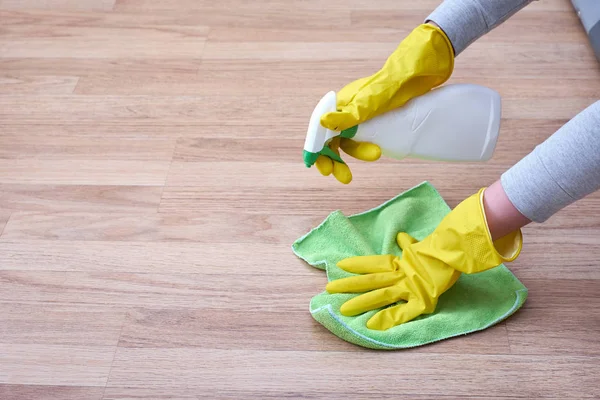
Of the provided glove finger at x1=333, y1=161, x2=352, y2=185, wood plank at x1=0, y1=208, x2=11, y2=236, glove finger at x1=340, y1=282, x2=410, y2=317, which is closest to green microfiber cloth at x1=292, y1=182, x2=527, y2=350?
glove finger at x1=340, y1=282, x2=410, y2=317

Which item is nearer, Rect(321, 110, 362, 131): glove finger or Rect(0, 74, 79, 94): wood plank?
Rect(321, 110, 362, 131): glove finger

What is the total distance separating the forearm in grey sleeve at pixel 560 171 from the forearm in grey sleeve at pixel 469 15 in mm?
230

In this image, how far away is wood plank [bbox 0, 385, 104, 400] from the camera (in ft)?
3.01

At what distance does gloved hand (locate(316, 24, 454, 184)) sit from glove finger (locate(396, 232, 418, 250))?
0.47ft

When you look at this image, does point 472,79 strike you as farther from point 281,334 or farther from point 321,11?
point 281,334

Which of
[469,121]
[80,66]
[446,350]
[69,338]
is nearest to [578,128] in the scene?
[469,121]

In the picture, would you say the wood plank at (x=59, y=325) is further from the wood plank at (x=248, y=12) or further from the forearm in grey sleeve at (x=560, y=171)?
the wood plank at (x=248, y=12)

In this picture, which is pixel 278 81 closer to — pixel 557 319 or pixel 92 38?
pixel 92 38

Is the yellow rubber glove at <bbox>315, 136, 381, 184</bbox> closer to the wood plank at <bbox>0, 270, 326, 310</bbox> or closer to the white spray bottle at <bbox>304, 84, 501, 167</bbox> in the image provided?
the white spray bottle at <bbox>304, 84, 501, 167</bbox>

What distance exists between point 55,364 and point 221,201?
37cm

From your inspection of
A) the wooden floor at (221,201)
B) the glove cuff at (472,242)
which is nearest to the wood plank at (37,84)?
the wooden floor at (221,201)

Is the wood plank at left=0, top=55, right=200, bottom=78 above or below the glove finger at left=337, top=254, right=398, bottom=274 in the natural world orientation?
below

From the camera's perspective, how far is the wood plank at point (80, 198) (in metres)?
1.17

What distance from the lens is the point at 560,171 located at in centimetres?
81
